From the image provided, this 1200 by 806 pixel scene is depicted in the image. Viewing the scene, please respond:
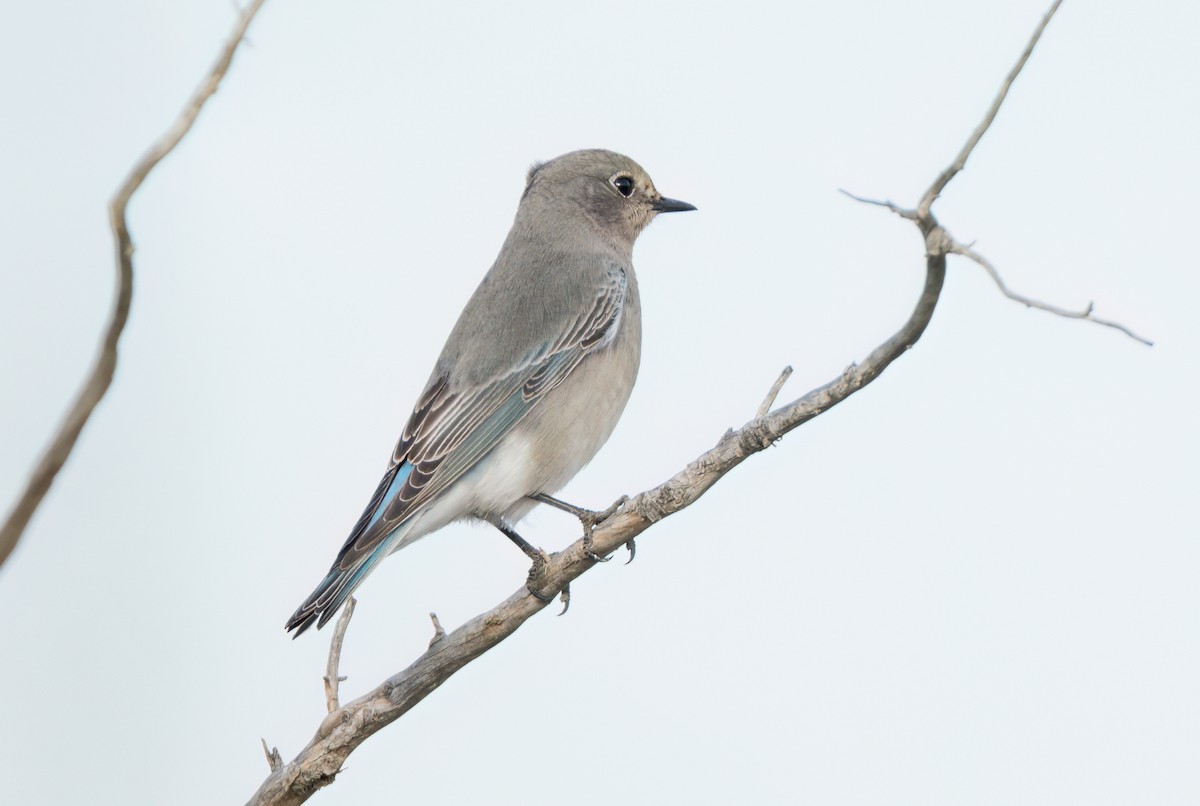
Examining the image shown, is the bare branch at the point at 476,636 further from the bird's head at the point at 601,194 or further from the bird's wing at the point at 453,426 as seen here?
the bird's head at the point at 601,194

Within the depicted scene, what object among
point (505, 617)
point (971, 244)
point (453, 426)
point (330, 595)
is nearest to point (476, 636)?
point (505, 617)

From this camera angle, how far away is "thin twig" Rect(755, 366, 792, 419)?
12.8 ft

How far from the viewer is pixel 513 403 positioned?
5.52 metres

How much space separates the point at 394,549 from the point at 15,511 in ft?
11.9

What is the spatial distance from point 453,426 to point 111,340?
3.87 m

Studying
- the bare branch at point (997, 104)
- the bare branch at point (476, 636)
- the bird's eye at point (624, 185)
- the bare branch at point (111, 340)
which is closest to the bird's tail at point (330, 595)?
the bare branch at point (476, 636)

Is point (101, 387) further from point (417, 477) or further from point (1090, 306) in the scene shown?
point (417, 477)

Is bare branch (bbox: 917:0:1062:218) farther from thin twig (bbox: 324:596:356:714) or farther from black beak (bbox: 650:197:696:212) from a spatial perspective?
black beak (bbox: 650:197:696:212)

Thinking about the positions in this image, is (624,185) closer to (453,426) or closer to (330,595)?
(453,426)

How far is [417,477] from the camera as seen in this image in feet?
17.4

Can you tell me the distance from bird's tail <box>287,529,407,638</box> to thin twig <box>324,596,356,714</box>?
5 cm

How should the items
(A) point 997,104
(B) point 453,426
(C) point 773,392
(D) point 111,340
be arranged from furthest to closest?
(B) point 453,426 < (C) point 773,392 < (A) point 997,104 < (D) point 111,340

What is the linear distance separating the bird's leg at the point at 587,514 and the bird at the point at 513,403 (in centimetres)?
1

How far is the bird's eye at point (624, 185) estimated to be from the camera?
6.59 metres
